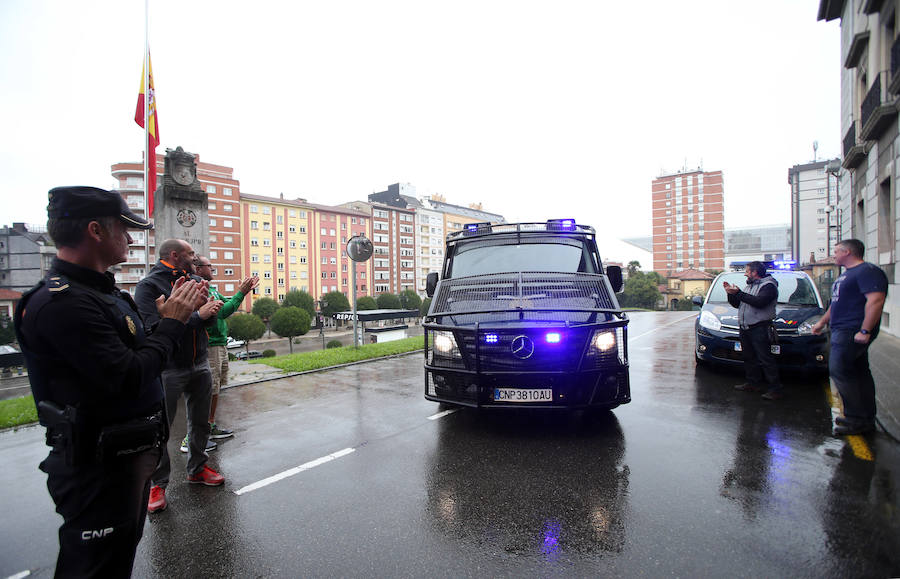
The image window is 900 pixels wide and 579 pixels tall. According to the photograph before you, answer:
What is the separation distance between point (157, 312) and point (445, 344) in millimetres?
2677

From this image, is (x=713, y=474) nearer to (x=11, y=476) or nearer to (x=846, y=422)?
(x=846, y=422)

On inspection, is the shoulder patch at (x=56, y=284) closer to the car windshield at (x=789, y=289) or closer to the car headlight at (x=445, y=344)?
the car headlight at (x=445, y=344)

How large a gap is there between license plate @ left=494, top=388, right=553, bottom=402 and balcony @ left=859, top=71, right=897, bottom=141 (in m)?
13.5

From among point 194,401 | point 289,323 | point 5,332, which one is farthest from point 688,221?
point 5,332

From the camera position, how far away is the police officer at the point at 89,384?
1.82 meters

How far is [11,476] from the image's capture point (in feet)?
13.7

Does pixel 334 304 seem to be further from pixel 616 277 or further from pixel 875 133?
pixel 616 277

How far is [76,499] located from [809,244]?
4737 inches

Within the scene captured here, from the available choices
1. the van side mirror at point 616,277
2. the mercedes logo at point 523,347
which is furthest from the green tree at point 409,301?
the mercedes logo at point 523,347

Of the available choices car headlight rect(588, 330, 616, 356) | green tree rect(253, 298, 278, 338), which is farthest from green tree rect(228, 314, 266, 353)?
car headlight rect(588, 330, 616, 356)

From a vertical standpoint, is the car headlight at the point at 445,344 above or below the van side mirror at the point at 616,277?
below

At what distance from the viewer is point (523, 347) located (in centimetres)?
446

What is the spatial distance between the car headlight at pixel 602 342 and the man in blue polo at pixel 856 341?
238cm

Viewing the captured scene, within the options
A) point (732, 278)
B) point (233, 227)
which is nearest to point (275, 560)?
point (732, 278)
